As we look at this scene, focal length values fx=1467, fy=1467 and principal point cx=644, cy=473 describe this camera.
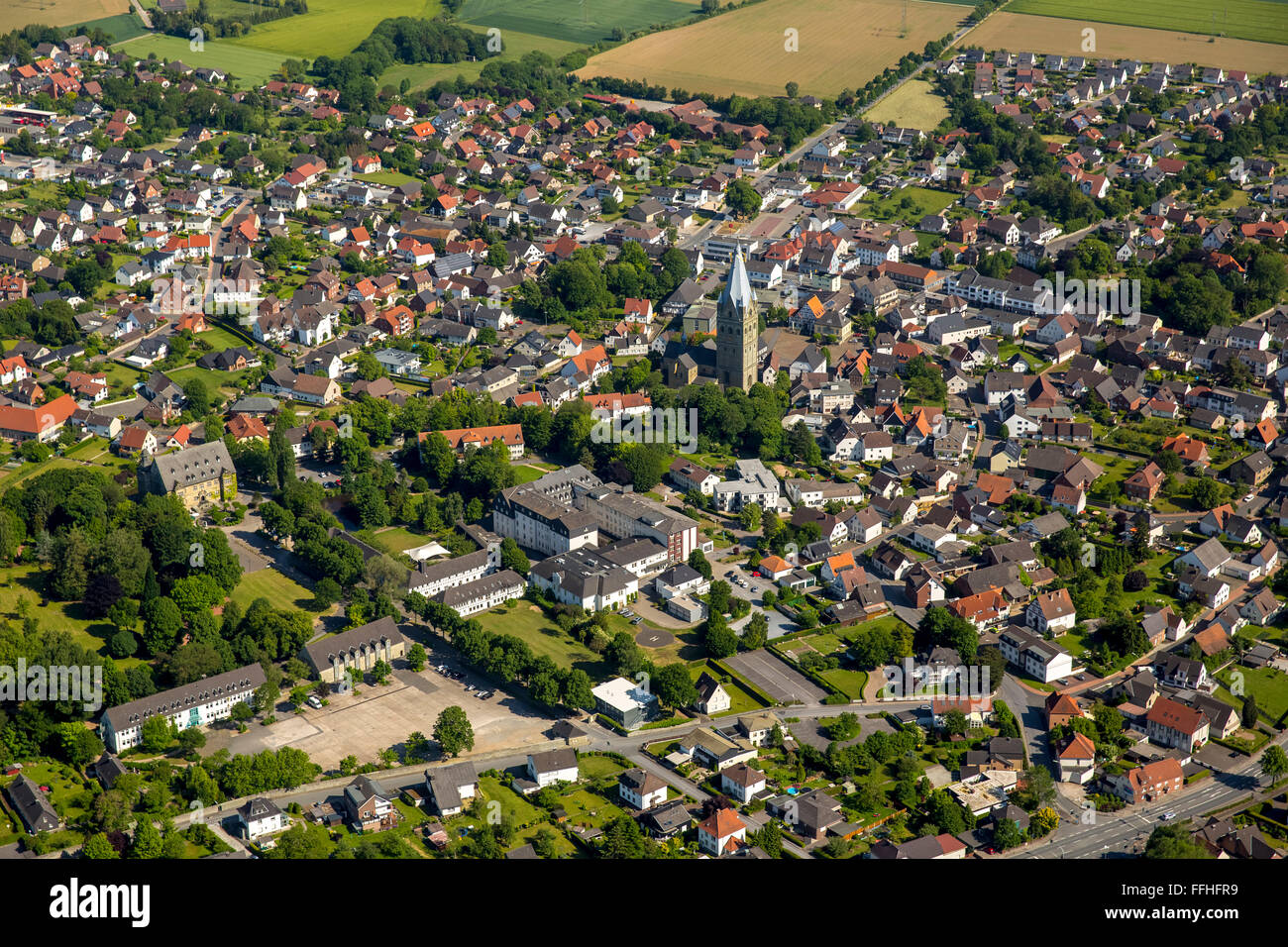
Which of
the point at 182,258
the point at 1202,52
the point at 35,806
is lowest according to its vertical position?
the point at 35,806

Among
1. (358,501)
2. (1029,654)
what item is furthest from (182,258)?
(1029,654)

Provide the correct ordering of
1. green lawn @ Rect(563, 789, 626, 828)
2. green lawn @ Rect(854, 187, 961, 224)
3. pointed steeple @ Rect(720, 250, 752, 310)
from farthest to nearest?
green lawn @ Rect(854, 187, 961, 224)
pointed steeple @ Rect(720, 250, 752, 310)
green lawn @ Rect(563, 789, 626, 828)

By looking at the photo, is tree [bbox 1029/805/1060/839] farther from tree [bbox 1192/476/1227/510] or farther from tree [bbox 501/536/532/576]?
tree [bbox 1192/476/1227/510]

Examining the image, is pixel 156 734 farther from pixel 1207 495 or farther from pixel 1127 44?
pixel 1127 44

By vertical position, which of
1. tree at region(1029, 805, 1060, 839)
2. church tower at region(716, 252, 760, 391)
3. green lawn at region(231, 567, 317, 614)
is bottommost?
tree at region(1029, 805, 1060, 839)

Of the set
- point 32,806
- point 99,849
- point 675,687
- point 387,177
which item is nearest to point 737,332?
point 675,687

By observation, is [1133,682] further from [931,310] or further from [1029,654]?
[931,310]

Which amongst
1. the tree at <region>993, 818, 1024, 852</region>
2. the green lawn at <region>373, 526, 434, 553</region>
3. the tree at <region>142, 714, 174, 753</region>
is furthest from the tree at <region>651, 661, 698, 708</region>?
the tree at <region>142, 714, 174, 753</region>

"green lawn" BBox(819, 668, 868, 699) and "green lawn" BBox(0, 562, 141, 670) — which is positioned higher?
"green lawn" BBox(0, 562, 141, 670)
